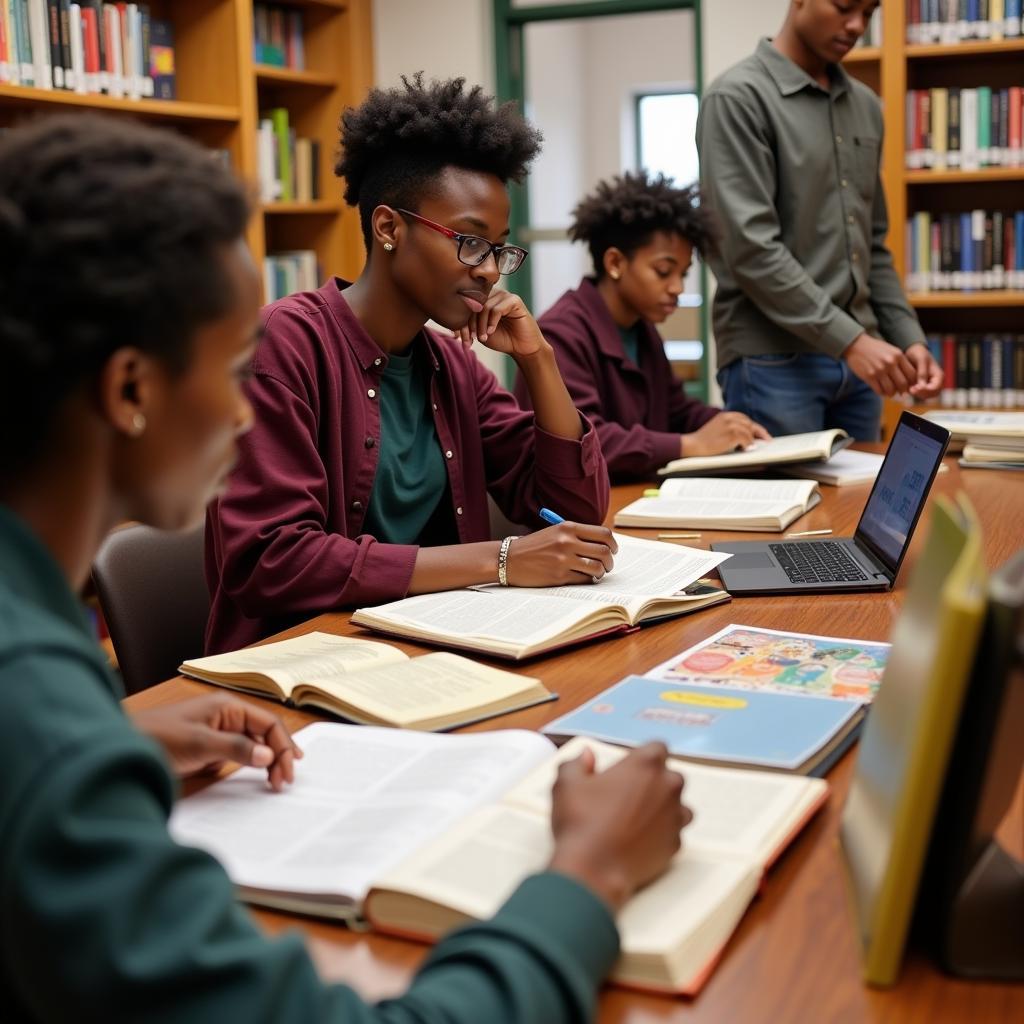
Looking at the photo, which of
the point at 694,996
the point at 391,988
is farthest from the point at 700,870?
the point at 391,988

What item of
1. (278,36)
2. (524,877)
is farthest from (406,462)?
(278,36)

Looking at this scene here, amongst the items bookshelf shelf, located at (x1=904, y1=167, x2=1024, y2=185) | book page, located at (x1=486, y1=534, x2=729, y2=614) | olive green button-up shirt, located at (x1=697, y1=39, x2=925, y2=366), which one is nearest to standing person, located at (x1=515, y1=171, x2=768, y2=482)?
olive green button-up shirt, located at (x1=697, y1=39, x2=925, y2=366)

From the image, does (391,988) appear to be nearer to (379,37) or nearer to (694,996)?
(694,996)

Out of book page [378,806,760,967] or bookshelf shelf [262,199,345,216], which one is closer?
book page [378,806,760,967]

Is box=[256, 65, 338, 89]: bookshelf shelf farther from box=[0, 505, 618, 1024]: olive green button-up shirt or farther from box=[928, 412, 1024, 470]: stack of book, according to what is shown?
box=[0, 505, 618, 1024]: olive green button-up shirt

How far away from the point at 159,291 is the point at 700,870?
1.58 feet

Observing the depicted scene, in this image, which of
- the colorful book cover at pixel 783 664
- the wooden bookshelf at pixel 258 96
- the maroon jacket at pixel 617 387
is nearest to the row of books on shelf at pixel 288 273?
the wooden bookshelf at pixel 258 96

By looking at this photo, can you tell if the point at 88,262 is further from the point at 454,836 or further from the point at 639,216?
the point at 639,216

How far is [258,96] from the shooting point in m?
4.46

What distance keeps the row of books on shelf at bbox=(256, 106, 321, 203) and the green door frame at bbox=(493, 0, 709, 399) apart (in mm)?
731

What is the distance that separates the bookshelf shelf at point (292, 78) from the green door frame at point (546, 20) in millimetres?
639

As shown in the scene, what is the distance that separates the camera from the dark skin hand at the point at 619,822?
2.51 ft

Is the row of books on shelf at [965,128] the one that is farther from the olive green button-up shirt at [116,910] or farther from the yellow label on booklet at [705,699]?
the olive green button-up shirt at [116,910]

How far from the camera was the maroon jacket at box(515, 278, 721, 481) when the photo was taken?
2488 mm
